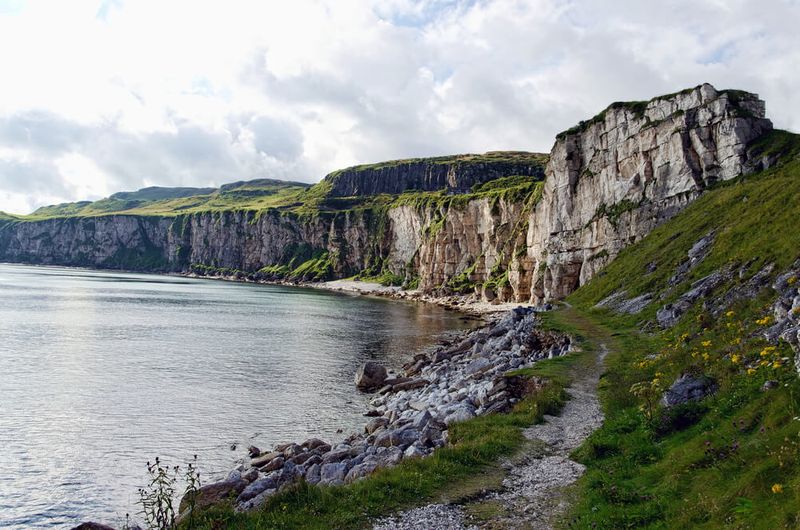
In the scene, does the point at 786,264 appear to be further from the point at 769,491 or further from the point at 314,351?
the point at 314,351

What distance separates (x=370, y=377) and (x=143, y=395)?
17446mm

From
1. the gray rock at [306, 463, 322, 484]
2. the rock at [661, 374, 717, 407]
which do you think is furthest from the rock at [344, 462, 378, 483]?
the rock at [661, 374, 717, 407]

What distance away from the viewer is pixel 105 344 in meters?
60.7

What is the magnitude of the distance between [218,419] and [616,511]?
28642 mm

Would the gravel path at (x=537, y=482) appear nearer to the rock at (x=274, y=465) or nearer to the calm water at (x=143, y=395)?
the rock at (x=274, y=465)

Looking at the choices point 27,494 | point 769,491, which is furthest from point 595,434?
point 27,494

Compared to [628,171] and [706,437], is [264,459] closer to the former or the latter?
[706,437]

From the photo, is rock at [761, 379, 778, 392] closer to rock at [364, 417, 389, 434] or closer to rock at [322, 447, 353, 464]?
rock at [322, 447, 353, 464]

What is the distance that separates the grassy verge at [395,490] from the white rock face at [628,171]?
213 feet

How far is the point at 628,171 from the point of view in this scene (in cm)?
8512

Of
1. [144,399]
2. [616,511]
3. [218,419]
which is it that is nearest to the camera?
[616,511]

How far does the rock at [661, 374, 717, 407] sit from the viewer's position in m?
16.1

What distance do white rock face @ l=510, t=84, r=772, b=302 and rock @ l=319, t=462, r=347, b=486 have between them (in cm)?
6704

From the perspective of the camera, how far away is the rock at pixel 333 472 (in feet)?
63.8
